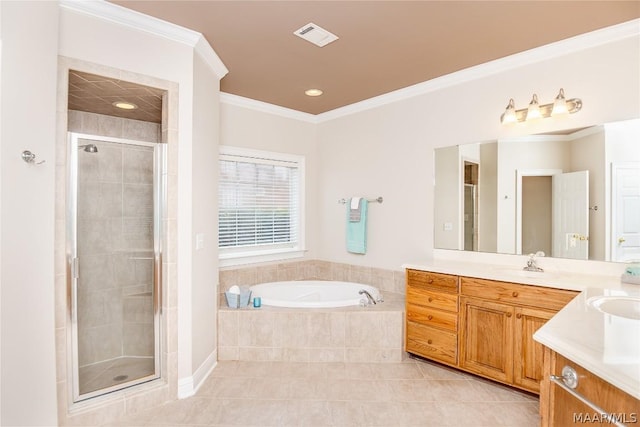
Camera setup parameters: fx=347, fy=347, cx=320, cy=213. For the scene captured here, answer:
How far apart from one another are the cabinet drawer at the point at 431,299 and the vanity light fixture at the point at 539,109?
1493mm

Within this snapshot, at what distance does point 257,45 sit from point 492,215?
2.37 meters

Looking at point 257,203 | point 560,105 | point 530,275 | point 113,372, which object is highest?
point 560,105

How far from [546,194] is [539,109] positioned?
66cm

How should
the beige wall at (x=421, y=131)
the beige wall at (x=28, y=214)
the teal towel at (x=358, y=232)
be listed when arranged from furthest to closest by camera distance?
1. the teal towel at (x=358, y=232)
2. the beige wall at (x=421, y=131)
3. the beige wall at (x=28, y=214)

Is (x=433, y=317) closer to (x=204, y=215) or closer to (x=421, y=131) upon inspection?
(x=421, y=131)

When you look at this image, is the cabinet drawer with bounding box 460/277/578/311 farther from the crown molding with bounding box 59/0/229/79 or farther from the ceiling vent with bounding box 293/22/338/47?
the crown molding with bounding box 59/0/229/79

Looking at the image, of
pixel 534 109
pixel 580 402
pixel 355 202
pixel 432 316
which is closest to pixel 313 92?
pixel 355 202

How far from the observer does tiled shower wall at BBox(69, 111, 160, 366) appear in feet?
8.16

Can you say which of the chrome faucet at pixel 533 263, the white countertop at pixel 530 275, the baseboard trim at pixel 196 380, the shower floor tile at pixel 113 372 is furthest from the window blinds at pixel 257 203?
the chrome faucet at pixel 533 263

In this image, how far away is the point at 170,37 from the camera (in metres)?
2.37

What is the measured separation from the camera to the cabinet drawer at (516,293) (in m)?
2.24

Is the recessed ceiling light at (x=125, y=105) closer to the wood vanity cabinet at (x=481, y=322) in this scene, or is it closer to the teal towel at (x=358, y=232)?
the teal towel at (x=358, y=232)

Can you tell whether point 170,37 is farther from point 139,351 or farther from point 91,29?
point 139,351

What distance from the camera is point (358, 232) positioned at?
3988mm
